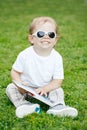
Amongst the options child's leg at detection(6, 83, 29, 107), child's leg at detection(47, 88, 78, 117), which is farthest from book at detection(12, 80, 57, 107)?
child's leg at detection(6, 83, 29, 107)

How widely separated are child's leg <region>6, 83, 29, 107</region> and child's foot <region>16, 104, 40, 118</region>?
15 centimetres

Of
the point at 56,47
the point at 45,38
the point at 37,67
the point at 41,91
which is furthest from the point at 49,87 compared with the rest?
the point at 56,47

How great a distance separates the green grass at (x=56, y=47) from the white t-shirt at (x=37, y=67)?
38cm

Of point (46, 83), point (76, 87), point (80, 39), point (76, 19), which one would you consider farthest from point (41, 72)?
point (76, 19)

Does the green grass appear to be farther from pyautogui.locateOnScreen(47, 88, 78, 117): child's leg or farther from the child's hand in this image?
the child's hand

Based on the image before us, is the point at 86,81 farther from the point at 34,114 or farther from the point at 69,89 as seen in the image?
the point at 34,114

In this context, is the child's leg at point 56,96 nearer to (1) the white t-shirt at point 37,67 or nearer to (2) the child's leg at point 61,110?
(2) the child's leg at point 61,110

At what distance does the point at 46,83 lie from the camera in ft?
16.7

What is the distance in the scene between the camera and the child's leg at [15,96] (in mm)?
4861

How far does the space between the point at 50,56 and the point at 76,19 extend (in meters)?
6.90

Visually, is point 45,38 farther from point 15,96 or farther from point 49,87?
point 15,96

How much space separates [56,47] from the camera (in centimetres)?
820

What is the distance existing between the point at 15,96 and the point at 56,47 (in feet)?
11.0

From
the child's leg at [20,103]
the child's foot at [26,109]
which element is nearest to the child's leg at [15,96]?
the child's leg at [20,103]
